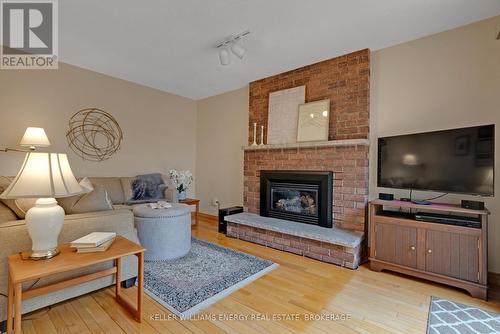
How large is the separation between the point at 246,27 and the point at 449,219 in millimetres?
2652

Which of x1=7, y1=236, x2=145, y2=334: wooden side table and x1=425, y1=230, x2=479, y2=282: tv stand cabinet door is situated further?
x1=425, y1=230, x2=479, y2=282: tv stand cabinet door

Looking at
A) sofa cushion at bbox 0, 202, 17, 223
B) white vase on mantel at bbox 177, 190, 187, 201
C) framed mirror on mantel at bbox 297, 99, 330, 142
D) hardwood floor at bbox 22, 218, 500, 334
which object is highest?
framed mirror on mantel at bbox 297, 99, 330, 142

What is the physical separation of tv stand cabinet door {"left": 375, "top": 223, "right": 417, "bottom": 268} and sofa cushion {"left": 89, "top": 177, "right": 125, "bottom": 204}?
11.7ft

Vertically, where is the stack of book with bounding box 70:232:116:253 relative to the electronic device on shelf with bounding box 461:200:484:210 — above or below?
below

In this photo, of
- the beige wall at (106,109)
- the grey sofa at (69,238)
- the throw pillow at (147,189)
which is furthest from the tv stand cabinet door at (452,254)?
the throw pillow at (147,189)

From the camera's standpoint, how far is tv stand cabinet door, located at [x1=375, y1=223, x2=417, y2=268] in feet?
7.43

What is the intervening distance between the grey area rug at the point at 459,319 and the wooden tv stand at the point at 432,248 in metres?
0.27

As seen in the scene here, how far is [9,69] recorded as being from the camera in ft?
10.1

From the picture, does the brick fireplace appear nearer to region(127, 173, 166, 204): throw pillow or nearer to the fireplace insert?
the fireplace insert

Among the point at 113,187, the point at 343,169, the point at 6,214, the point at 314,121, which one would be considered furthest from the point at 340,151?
the point at 113,187

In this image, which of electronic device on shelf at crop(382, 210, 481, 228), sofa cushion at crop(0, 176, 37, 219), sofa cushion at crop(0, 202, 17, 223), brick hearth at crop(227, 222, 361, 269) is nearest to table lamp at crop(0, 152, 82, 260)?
sofa cushion at crop(0, 176, 37, 219)

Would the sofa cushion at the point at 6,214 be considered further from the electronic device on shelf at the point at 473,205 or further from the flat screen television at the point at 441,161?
the electronic device on shelf at the point at 473,205

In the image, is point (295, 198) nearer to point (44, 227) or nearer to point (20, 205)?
point (44, 227)

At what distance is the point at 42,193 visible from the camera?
1365mm
